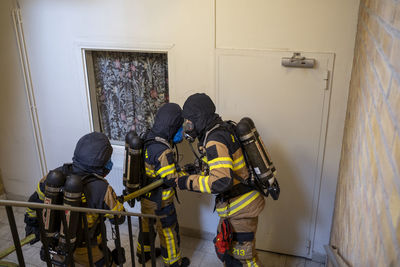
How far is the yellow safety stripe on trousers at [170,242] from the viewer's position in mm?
3391

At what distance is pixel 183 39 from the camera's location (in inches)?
134

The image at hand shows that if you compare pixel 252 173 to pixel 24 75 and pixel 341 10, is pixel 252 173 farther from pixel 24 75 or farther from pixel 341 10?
pixel 24 75

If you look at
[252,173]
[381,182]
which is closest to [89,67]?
[252,173]

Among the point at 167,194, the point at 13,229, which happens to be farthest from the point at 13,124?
the point at 13,229

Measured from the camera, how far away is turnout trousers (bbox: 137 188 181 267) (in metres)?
3.30

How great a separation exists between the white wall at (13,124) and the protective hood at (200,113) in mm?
2530

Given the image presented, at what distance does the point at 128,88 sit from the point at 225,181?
1.86 metres

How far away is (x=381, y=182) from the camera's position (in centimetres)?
111

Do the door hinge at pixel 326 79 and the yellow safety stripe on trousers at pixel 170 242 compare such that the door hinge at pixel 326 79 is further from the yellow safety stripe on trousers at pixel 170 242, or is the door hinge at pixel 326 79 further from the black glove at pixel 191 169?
the yellow safety stripe on trousers at pixel 170 242

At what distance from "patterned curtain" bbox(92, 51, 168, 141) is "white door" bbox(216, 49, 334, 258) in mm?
799

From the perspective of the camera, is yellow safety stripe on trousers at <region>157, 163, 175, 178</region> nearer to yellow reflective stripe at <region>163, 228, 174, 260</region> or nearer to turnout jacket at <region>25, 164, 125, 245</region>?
turnout jacket at <region>25, 164, 125, 245</region>

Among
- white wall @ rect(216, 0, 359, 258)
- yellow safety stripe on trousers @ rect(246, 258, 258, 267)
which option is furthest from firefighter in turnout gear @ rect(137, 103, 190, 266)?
white wall @ rect(216, 0, 359, 258)

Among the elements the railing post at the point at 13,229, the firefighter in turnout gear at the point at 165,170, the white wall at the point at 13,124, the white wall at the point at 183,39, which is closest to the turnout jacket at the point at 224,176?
the firefighter in turnout gear at the point at 165,170

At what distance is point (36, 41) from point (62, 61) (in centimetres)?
38
